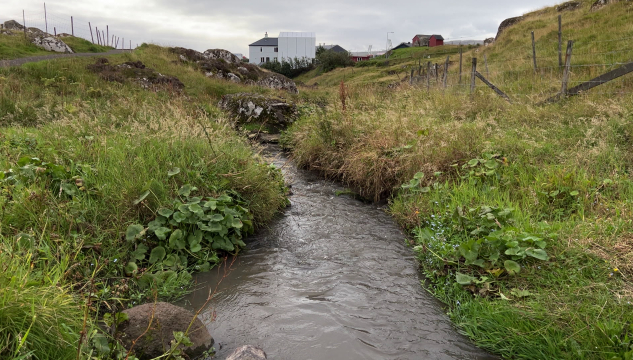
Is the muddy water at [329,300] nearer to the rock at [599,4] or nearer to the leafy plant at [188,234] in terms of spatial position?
the leafy plant at [188,234]

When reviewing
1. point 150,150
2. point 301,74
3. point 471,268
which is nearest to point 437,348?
point 471,268

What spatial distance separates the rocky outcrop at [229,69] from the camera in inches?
896

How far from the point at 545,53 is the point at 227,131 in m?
15.4

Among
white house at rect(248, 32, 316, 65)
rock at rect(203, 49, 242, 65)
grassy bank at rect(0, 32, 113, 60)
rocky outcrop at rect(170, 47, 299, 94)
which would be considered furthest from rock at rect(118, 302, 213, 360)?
white house at rect(248, 32, 316, 65)

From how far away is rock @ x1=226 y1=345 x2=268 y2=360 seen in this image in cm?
275

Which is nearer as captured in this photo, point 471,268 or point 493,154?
point 471,268

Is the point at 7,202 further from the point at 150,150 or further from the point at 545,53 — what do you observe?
the point at 545,53

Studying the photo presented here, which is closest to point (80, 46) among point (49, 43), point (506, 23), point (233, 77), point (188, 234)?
point (49, 43)

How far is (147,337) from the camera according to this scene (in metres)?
2.75

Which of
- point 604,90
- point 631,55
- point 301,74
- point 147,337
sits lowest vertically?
point 147,337

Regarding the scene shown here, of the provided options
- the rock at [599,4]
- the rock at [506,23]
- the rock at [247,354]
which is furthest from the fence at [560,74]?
the rock at [506,23]

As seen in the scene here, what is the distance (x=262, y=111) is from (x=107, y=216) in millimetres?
9476

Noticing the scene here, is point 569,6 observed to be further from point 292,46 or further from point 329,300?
point 292,46

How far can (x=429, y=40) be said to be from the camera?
6888cm
